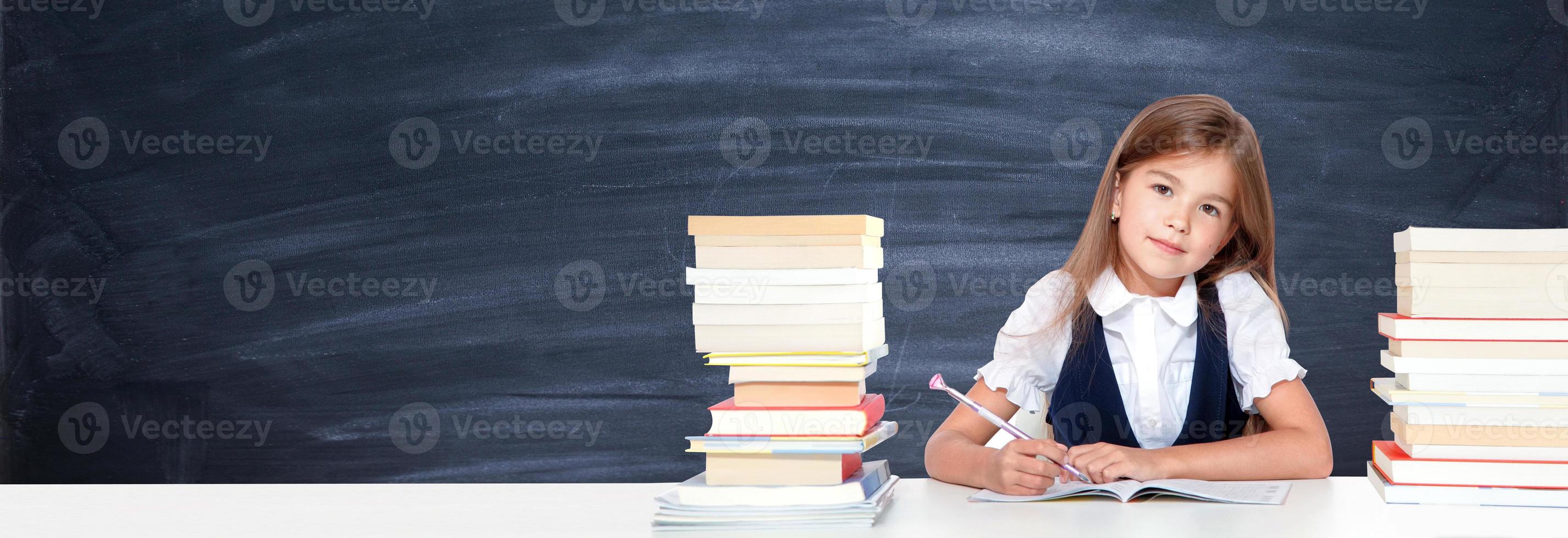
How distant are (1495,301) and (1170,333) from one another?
19.5 inches

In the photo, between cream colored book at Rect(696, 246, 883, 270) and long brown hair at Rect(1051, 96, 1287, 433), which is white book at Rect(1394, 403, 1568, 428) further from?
cream colored book at Rect(696, 246, 883, 270)

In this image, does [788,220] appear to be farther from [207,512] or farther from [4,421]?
[4,421]

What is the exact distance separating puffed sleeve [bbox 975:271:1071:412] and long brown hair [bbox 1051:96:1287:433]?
0.7 inches

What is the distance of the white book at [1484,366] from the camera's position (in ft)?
3.54

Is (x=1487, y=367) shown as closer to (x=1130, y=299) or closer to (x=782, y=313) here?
(x=1130, y=299)

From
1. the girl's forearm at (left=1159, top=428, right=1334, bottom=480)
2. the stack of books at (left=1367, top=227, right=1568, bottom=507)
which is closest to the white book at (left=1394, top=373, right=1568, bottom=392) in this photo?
the stack of books at (left=1367, top=227, right=1568, bottom=507)

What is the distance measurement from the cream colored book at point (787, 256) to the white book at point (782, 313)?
38mm

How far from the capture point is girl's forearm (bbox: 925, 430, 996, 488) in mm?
1284

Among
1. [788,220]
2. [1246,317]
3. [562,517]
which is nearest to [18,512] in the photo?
[562,517]

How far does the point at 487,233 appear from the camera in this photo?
2812 mm

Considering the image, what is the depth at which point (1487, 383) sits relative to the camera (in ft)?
3.57

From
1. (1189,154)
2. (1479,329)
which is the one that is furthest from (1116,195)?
(1479,329)

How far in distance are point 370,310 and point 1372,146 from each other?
260cm

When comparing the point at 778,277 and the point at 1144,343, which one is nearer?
the point at 778,277
